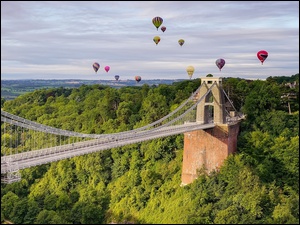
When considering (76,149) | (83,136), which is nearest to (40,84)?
(83,136)

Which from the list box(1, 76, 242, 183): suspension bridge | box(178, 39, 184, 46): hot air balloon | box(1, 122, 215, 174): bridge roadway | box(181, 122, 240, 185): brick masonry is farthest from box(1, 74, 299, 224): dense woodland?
box(178, 39, 184, 46): hot air balloon

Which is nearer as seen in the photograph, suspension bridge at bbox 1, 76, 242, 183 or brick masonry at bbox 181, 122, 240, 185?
suspension bridge at bbox 1, 76, 242, 183

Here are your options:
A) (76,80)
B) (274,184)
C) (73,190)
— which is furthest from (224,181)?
(76,80)

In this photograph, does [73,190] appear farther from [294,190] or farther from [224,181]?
[294,190]

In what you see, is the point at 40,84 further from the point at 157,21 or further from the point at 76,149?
the point at 76,149

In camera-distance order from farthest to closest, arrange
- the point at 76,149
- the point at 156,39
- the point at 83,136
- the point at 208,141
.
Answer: the point at 156,39 → the point at 208,141 → the point at 83,136 → the point at 76,149

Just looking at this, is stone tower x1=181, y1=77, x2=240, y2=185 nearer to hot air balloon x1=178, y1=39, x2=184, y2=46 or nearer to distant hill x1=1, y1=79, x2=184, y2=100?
hot air balloon x1=178, y1=39, x2=184, y2=46
